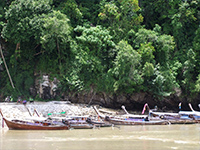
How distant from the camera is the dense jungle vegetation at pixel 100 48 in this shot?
2933 cm

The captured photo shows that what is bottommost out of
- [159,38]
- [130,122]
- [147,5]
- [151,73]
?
[130,122]

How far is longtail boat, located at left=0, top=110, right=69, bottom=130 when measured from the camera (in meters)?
20.8

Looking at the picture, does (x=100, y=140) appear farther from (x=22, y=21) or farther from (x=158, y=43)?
(x=158, y=43)

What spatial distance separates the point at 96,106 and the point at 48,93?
4928 mm

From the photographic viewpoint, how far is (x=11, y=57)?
30562mm

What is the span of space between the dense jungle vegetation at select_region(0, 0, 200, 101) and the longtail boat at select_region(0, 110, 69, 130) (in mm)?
8179

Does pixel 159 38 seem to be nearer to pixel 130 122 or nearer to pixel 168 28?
pixel 168 28

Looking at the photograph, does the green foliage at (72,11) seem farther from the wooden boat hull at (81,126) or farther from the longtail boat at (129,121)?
the wooden boat hull at (81,126)

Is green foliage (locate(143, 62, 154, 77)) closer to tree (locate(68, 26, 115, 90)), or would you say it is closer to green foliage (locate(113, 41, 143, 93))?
green foliage (locate(113, 41, 143, 93))

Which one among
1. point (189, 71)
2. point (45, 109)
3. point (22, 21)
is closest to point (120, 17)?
point (189, 71)

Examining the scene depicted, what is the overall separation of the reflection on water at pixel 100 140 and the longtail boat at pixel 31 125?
1.78 ft

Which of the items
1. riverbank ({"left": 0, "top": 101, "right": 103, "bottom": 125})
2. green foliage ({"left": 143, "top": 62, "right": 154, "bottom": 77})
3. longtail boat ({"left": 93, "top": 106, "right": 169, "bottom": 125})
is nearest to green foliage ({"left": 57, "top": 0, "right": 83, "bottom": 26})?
green foliage ({"left": 143, "top": 62, "right": 154, "bottom": 77})

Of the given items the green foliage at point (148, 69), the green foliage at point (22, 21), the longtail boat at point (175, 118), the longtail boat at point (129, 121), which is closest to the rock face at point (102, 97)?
the green foliage at point (148, 69)

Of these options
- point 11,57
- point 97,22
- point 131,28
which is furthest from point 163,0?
point 11,57
